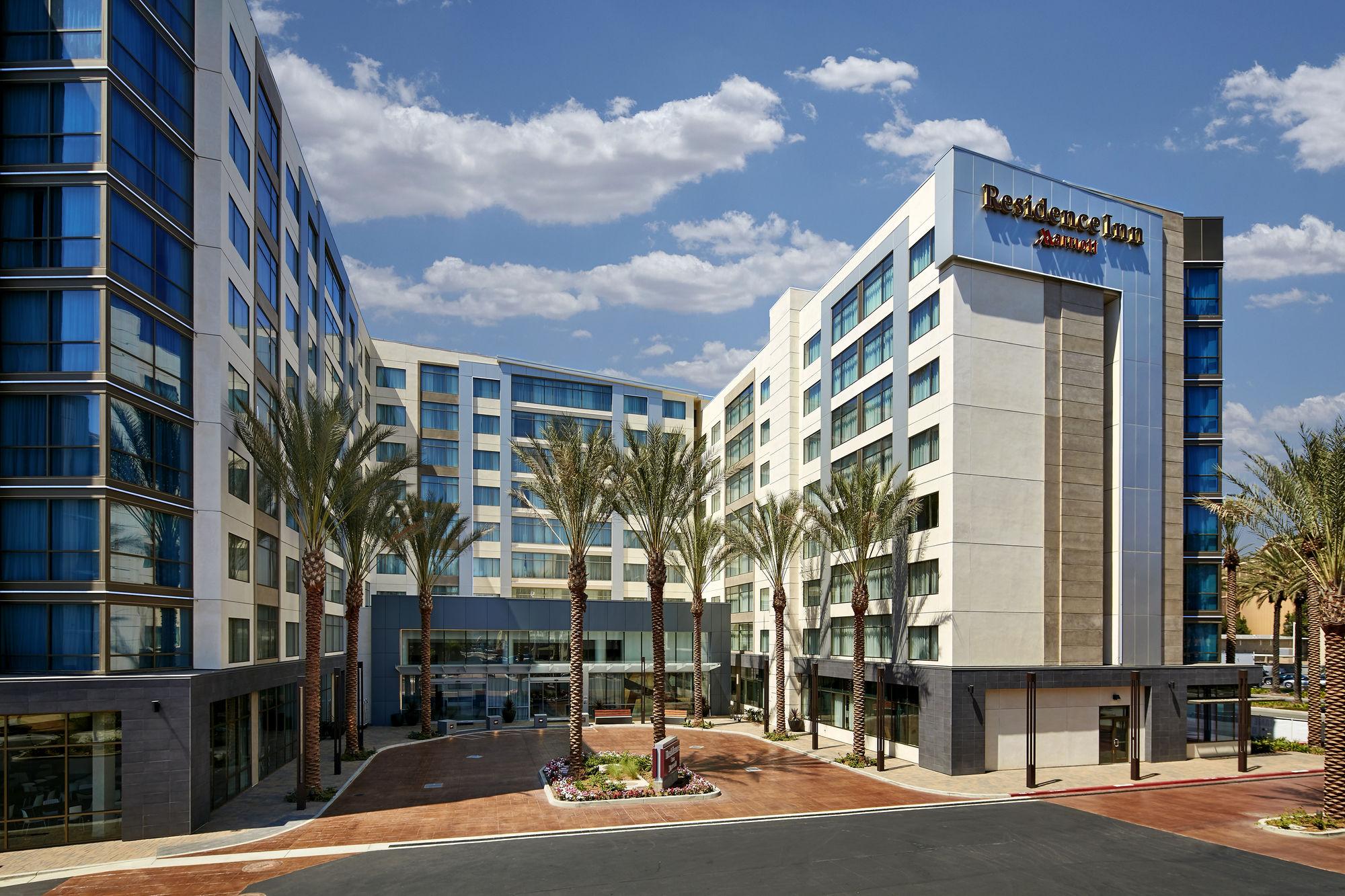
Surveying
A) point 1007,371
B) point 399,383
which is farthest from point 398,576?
point 1007,371

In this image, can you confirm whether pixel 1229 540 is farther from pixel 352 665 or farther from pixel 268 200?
pixel 268 200

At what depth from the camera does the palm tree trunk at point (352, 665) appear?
4259 centimetres

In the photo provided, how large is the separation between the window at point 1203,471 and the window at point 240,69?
44.7 meters

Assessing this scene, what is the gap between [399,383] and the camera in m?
68.9

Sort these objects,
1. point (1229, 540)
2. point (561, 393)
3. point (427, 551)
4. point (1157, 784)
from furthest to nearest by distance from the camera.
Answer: point (561, 393)
point (1229, 540)
point (427, 551)
point (1157, 784)

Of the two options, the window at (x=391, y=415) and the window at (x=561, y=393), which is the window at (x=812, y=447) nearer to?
the window at (x=561, y=393)

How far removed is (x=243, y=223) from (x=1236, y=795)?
1682 inches

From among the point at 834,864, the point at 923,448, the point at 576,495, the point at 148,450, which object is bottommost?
the point at 834,864

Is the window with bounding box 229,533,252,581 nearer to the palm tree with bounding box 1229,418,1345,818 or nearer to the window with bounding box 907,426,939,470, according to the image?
the window with bounding box 907,426,939,470

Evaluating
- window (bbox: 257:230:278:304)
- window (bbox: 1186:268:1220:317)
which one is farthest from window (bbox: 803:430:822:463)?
window (bbox: 257:230:278:304)

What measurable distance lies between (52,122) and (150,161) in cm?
265

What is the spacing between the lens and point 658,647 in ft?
122

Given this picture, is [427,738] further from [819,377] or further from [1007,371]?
[1007,371]

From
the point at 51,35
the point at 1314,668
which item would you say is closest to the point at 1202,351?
the point at 1314,668
